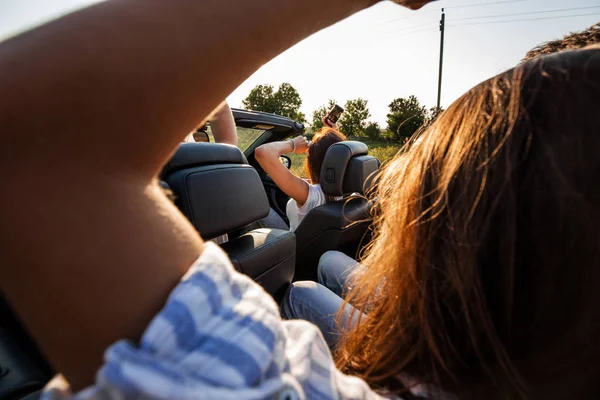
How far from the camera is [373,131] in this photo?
2747 cm

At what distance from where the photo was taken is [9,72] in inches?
13.5

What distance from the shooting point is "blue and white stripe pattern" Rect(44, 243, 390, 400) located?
1.18ft

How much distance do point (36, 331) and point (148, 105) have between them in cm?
29

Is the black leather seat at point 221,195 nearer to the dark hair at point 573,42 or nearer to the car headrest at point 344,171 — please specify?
the dark hair at point 573,42

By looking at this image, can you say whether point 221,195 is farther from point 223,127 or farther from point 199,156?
point 223,127

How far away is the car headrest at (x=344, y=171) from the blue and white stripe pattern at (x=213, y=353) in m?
2.39

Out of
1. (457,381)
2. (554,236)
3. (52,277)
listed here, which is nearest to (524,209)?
(554,236)

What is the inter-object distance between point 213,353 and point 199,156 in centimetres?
93

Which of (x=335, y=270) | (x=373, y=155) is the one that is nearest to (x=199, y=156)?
(x=335, y=270)

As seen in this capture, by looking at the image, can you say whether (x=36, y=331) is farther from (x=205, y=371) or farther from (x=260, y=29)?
(x=260, y=29)

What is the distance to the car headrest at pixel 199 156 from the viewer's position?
1.17m

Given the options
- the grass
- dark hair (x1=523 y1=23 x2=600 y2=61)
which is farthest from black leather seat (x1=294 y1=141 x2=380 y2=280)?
dark hair (x1=523 y1=23 x2=600 y2=61)

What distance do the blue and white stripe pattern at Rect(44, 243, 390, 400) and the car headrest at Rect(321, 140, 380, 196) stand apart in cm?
239

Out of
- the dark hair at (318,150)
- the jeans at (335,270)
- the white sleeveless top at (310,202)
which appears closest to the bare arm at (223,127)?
the jeans at (335,270)
